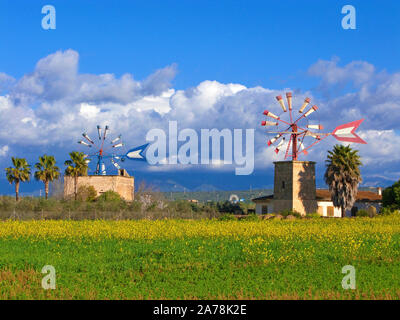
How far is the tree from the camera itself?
64.1 m

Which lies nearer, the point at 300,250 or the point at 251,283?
the point at 251,283

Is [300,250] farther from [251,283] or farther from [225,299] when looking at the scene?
[225,299]

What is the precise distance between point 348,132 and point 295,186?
9.85m

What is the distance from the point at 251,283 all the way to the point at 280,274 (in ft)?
6.81

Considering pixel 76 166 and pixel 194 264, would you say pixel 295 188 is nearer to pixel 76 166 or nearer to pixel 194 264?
pixel 76 166

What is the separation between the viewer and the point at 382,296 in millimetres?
15008

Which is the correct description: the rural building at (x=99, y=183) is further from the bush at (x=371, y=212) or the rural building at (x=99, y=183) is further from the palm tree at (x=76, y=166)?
the bush at (x=371, y=212)

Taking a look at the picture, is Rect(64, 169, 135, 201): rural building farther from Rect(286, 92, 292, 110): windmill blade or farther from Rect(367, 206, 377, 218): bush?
Rect(367, 206, 377, 218): bush

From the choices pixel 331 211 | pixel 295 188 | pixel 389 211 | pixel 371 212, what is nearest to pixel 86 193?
pixel 295 188

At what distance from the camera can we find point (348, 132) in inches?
2514

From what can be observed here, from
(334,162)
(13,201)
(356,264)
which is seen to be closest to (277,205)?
(334,162)

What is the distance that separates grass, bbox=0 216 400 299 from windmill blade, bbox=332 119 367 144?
31.5m

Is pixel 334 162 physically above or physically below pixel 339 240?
above

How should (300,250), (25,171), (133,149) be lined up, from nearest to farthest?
(300,250)
(25,171)
(133,149)
